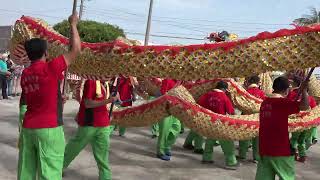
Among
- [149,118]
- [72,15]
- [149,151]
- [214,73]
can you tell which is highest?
[72,15]

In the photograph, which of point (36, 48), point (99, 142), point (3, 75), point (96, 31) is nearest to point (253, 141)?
point (99, 142)

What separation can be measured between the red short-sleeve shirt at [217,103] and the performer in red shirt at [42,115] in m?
3.72

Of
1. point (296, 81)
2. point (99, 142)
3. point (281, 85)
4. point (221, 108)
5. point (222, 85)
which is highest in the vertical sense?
point (281, 85)

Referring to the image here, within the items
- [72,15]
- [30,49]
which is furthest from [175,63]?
[30,49]

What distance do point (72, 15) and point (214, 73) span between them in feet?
4.07

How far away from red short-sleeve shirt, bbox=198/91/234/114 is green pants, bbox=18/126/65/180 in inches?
146

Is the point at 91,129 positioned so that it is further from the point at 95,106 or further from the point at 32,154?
the point at 32,154

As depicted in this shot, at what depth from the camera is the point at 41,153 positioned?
3.86 metres

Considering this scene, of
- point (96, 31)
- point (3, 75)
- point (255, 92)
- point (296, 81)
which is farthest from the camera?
point (96, 31)

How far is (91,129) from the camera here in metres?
5.54

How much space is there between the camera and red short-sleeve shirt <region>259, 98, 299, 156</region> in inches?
176

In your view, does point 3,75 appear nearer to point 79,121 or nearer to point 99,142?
point 79,121

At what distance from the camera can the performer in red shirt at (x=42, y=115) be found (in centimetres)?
379

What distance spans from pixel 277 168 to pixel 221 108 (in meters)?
2.86
